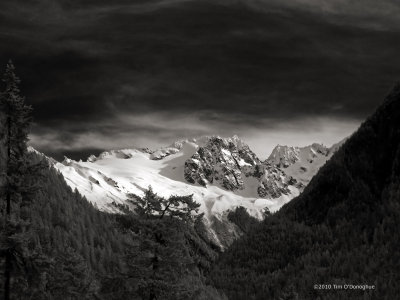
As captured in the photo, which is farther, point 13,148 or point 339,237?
point 339,237

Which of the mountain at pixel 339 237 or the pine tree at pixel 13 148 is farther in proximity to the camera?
the mountain at pixel 339 237

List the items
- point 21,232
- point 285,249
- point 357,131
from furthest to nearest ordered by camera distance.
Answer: point 357,131 → point 285,249 → point 21,232

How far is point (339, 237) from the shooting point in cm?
4391

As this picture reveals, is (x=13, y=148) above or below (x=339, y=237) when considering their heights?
above

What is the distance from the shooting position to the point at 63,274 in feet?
229

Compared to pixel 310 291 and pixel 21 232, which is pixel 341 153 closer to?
pixel 310 291

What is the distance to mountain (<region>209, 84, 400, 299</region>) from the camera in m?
38.0

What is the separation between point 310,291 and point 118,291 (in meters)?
13.5

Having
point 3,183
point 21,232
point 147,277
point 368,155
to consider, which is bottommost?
point 147,277

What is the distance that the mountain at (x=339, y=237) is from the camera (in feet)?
125

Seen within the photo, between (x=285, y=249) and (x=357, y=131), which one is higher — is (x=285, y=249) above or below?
below

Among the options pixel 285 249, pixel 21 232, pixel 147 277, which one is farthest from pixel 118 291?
pixel 285 249

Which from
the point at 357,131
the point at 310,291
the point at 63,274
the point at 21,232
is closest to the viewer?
the point at 21,232

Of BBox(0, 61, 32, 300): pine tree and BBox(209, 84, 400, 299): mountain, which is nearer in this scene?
BBox(0, 61, 32, 300): pine tree
